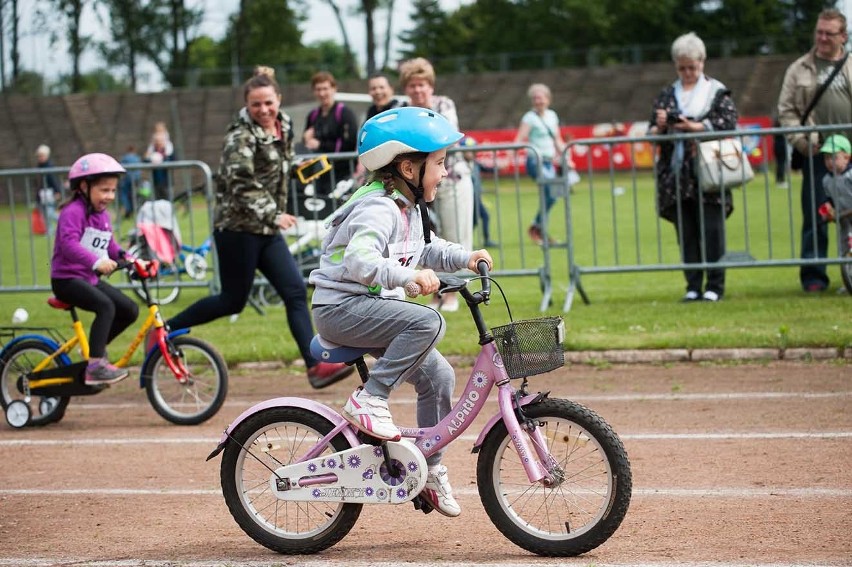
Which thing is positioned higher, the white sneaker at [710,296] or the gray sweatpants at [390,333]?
the gray sweatpants at [390,333]

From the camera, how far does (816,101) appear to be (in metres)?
11.7

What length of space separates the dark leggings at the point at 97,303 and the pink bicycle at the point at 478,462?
3.44 meters

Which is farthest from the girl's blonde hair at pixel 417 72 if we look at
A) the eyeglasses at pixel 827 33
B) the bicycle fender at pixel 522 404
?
the bicycle fender at pixel 522 404

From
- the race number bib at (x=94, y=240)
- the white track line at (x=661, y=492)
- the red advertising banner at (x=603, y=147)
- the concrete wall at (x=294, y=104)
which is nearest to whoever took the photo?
the white track line at (x=661, y=492)

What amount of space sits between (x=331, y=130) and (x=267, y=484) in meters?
8.18

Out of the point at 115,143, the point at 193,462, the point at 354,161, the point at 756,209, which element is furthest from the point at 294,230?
the point at 115,143

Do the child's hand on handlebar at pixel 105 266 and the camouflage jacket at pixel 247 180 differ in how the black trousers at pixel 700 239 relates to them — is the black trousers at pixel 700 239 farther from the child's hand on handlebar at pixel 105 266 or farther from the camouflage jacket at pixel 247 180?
the child's hand on handlebar at pixel 105 266

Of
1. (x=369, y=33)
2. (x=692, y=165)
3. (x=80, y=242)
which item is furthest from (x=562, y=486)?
(x=369, y=33)

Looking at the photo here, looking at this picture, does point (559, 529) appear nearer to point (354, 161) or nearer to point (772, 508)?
point (772, 508)

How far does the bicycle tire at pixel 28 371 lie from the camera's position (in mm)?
8750

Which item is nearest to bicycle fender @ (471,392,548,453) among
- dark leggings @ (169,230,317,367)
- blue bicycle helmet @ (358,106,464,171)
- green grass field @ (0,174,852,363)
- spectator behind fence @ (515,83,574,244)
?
blue bicycle helmet @ (358,106,464,171)

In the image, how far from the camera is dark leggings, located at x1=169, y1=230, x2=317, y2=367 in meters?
9.06

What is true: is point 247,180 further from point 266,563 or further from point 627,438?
point 266,563

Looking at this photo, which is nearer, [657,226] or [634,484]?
[634,484]
